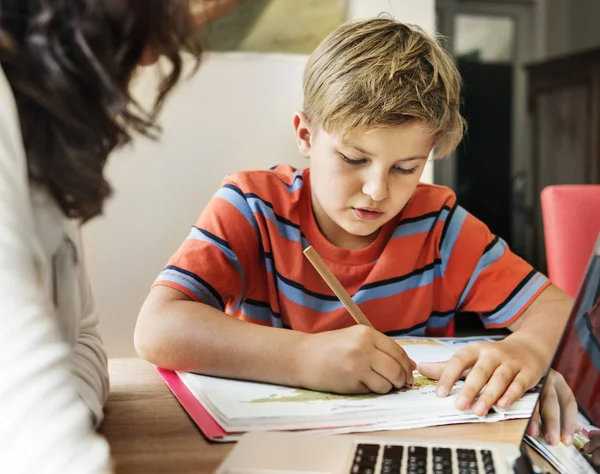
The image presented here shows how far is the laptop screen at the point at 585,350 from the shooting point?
46 centimetres

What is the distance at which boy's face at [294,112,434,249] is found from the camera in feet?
2.76

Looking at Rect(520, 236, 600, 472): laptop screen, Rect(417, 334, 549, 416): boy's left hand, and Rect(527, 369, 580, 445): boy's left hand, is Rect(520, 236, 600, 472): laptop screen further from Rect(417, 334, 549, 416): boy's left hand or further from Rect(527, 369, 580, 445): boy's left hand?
Rect(417, 334, 549, 416): boy's left hand

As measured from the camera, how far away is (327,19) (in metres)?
1.49

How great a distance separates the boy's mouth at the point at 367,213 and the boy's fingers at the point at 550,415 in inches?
17.6

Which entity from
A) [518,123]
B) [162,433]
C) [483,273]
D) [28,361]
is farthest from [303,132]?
[518,123]

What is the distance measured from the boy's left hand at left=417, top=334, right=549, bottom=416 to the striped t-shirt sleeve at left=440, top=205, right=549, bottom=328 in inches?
9.5

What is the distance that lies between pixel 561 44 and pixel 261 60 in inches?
85.6

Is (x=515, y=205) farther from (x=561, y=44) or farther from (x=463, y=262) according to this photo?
(x=463, y=262)

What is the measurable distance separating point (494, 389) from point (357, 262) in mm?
416

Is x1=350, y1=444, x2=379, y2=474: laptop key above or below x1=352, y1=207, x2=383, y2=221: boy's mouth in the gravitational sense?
below

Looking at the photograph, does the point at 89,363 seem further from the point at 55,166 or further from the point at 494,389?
the point at 494,389

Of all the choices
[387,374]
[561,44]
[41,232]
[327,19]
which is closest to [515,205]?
[561,44]

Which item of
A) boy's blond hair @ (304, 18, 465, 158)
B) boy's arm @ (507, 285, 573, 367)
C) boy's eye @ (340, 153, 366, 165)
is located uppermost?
boy's blond hair @ (304, 18, 465, 158)

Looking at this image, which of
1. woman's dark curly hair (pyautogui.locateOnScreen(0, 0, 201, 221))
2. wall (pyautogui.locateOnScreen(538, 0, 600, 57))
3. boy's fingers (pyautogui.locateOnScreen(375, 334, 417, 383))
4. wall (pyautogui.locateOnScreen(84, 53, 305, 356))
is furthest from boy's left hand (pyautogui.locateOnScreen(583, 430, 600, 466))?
wall (pyautogui.locateOnScreen(538, 0, 600, 57))
